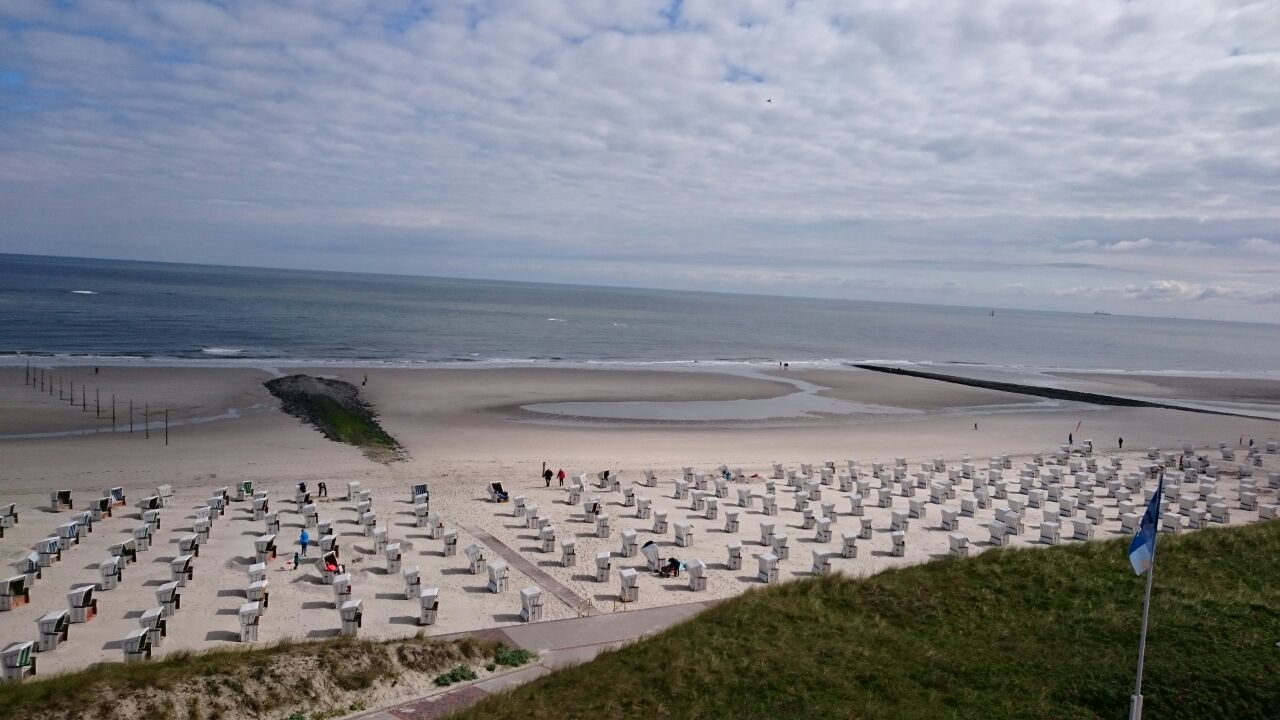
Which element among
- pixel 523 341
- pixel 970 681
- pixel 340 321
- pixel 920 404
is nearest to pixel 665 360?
pixel 523 341

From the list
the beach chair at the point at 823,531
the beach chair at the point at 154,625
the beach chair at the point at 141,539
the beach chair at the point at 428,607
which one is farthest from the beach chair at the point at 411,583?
the beach chair at the point at 823,531

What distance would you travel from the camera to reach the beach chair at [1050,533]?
19828mm

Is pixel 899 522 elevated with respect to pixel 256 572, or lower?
elevated

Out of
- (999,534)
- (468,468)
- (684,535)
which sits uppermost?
(999,534)

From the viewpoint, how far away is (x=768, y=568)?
55.0 feet

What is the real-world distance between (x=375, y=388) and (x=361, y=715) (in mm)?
38868

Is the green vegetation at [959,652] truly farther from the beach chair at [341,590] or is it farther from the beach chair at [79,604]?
the beach chair at [79,604]

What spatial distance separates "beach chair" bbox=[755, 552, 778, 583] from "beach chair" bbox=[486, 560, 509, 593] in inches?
216

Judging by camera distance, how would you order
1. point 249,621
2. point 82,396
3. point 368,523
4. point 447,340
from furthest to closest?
1. point 447,340
2. point 82,396
3. point 368,523
4. point 249,621

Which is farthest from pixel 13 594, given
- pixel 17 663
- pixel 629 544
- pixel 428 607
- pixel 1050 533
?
pixel 1050 533

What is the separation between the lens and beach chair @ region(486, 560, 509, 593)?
1526cm

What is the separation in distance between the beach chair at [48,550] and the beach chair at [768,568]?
14594 mm

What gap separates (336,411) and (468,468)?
12946 mm

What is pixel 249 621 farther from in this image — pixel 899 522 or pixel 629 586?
pixel 899 522
